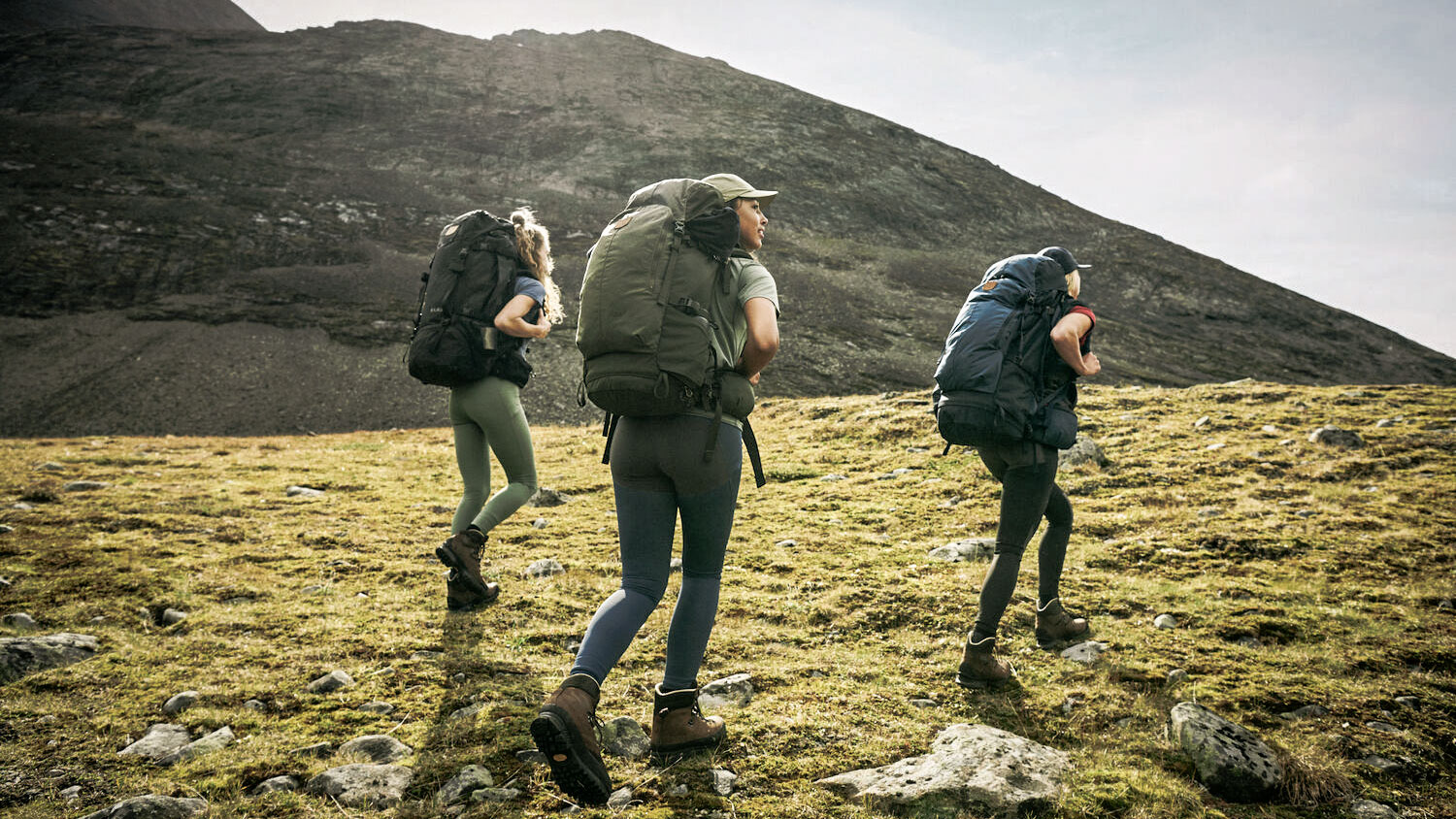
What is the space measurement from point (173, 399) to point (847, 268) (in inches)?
1671

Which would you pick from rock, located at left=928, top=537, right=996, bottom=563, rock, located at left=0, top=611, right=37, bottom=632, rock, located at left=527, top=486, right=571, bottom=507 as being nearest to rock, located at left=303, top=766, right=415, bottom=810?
rock, located at left=0, top=611, right=37, bottom=632

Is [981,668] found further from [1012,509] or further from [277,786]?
[277,786]

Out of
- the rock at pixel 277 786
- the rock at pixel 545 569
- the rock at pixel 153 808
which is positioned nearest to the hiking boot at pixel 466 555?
the rock at pixel 545 569

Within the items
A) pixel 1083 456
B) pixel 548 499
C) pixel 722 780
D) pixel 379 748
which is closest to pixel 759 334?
pixel 722 780

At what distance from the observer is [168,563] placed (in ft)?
26.2

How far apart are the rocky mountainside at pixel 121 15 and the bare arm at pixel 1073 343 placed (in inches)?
4365

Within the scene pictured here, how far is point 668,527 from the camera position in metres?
4.21

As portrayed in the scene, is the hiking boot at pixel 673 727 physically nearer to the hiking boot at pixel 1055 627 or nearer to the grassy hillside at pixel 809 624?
the grassy hillside at pixel 809 624

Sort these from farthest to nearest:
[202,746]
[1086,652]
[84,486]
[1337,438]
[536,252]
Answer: [1337,438] < [84,486] < [536,252] < [1086,652] < [202,746]

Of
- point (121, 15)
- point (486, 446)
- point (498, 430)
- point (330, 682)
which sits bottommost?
point (330, 682)

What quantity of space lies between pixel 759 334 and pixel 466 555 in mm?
3927

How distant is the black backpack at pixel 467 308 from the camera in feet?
21.2

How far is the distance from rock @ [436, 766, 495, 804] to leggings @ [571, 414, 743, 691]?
0.93 metres

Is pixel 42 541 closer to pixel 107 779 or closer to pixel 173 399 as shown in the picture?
pixel 107 779
